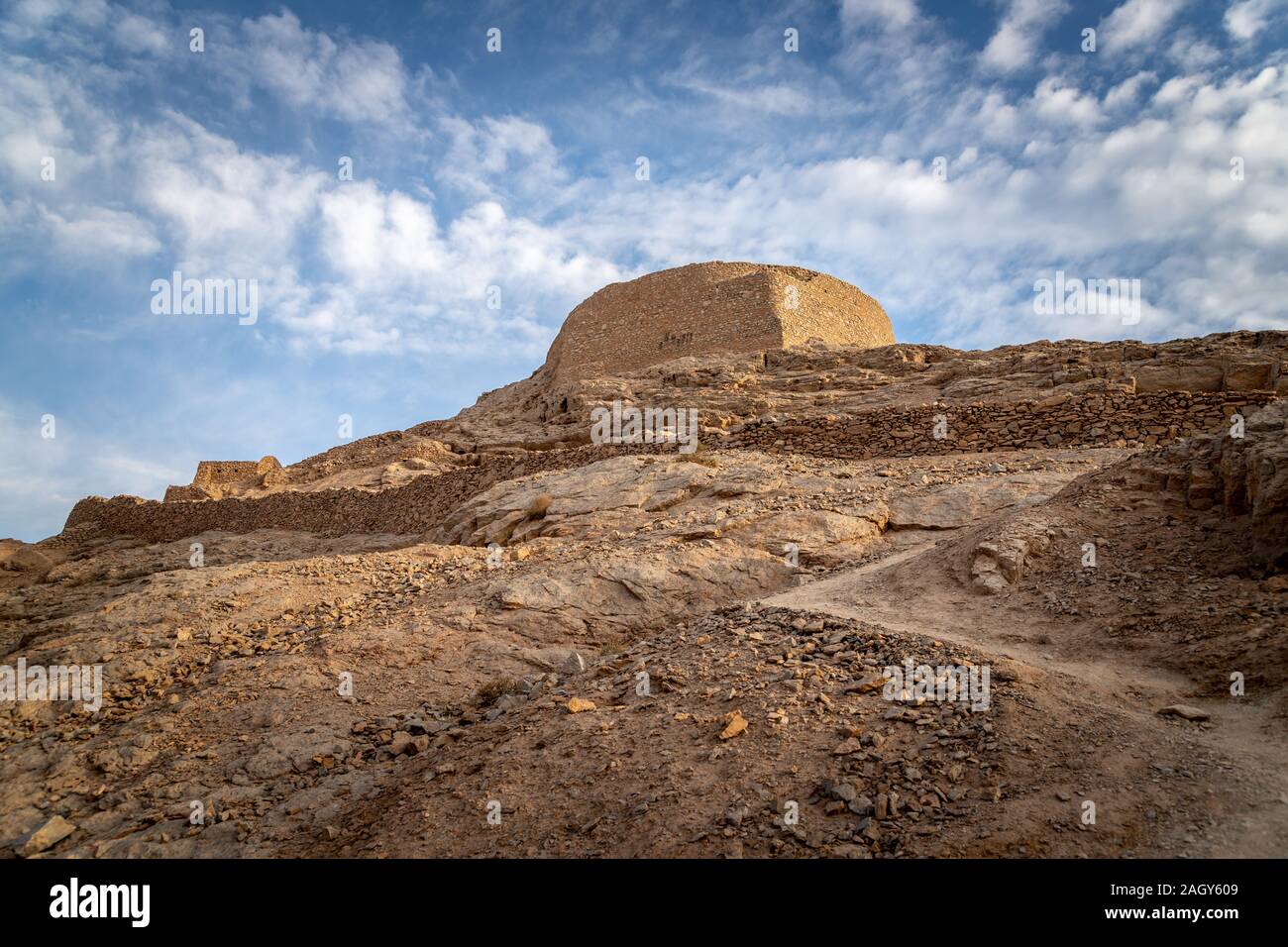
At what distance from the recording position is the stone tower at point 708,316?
24609 mm

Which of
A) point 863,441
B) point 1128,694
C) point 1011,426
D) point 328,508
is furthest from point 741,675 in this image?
point 328,508

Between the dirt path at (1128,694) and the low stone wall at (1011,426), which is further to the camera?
the low stone wall at (1011,426)

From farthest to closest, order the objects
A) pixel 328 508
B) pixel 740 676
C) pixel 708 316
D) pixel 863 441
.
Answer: pixel 708 316 < pixel 328 508 < pixel 863 441 < pixel 740 676

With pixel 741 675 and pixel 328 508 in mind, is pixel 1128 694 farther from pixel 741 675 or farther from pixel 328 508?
pixel 328 508

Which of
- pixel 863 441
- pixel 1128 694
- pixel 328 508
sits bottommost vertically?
pixel 1128 694

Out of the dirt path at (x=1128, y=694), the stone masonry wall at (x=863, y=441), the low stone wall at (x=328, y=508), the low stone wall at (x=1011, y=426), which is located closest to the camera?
the dirt path at (x=1128, y=694)

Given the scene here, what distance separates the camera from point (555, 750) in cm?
429

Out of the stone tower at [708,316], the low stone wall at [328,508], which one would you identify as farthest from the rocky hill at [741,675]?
the stone tower at [708,316]

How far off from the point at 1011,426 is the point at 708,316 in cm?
1490

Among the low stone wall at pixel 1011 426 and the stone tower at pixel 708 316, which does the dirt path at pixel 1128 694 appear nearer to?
the low stone wall at pixel 1011 426

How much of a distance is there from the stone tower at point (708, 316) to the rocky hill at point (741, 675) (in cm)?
1390

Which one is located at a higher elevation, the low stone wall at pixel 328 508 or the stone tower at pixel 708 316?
the stone tower at pixel 708 316

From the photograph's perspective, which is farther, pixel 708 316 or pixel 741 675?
pixel 708 316

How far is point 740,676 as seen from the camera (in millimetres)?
4773
